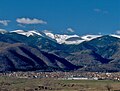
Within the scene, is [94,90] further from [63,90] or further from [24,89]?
[24,89]

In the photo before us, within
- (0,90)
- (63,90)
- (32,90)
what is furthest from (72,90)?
(0,90)

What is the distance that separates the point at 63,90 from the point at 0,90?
2614 cm

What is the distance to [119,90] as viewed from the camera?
19138cm

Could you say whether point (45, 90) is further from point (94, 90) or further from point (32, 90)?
point (94, 90)

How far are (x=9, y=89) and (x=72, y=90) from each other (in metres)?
27.7

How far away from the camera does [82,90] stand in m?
193

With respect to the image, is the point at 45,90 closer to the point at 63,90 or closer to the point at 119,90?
the point at 63,90

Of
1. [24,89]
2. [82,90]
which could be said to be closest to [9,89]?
[24,89]

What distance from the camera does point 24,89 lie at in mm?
199750

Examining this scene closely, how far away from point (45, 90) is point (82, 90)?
51.4ft

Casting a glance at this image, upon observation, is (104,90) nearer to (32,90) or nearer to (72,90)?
(72,90)

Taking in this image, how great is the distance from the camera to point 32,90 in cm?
19575

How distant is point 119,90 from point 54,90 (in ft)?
89.9

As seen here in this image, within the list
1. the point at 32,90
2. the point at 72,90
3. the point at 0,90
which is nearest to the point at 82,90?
the point at 72,90
